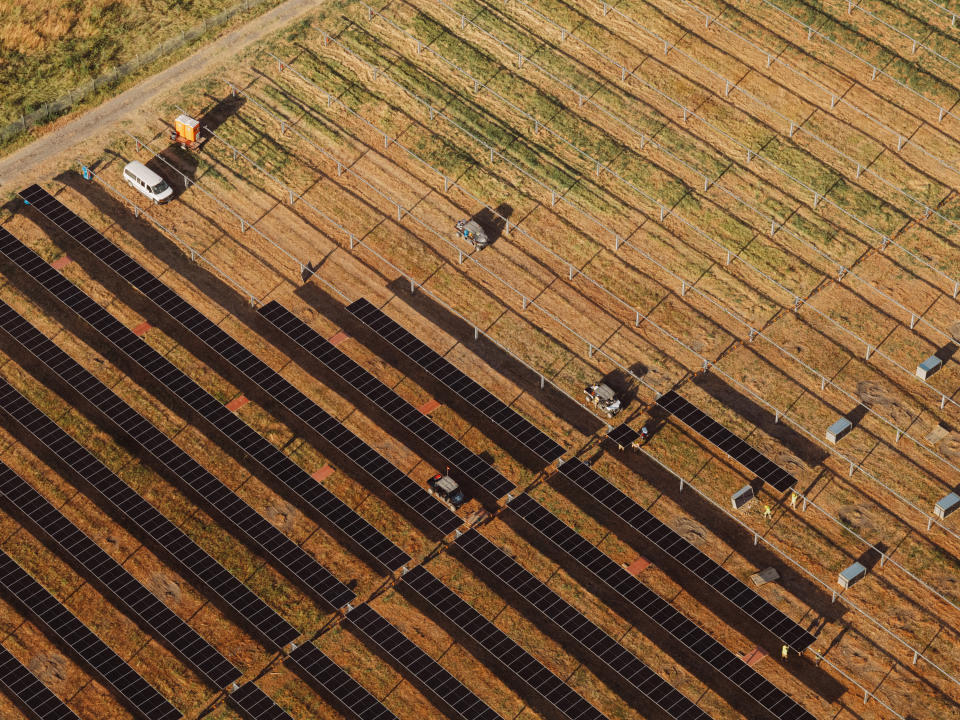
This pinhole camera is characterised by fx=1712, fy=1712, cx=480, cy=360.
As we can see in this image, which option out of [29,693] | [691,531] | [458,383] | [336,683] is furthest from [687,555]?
[29,693]

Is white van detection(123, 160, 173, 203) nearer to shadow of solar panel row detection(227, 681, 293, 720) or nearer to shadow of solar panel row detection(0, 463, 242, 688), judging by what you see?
shadow of solar panel row detection(0, 463, 242, 688)

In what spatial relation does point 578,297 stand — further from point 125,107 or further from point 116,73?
point 116,73

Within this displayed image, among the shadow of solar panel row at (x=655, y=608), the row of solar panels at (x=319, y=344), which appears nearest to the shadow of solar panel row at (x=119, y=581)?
the row of solar panels at (x=319, y=344)

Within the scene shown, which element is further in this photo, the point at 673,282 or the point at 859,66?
the point at 859,66

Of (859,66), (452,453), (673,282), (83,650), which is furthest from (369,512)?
(859,66)

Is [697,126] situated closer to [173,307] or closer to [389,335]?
[389,335]

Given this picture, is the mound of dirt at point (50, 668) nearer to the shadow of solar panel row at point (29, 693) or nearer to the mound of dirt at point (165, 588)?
the shadow of solar panel row at point (29, 693)

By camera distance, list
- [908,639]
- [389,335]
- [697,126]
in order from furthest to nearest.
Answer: [697,126]
[389,335]
[908,639]
